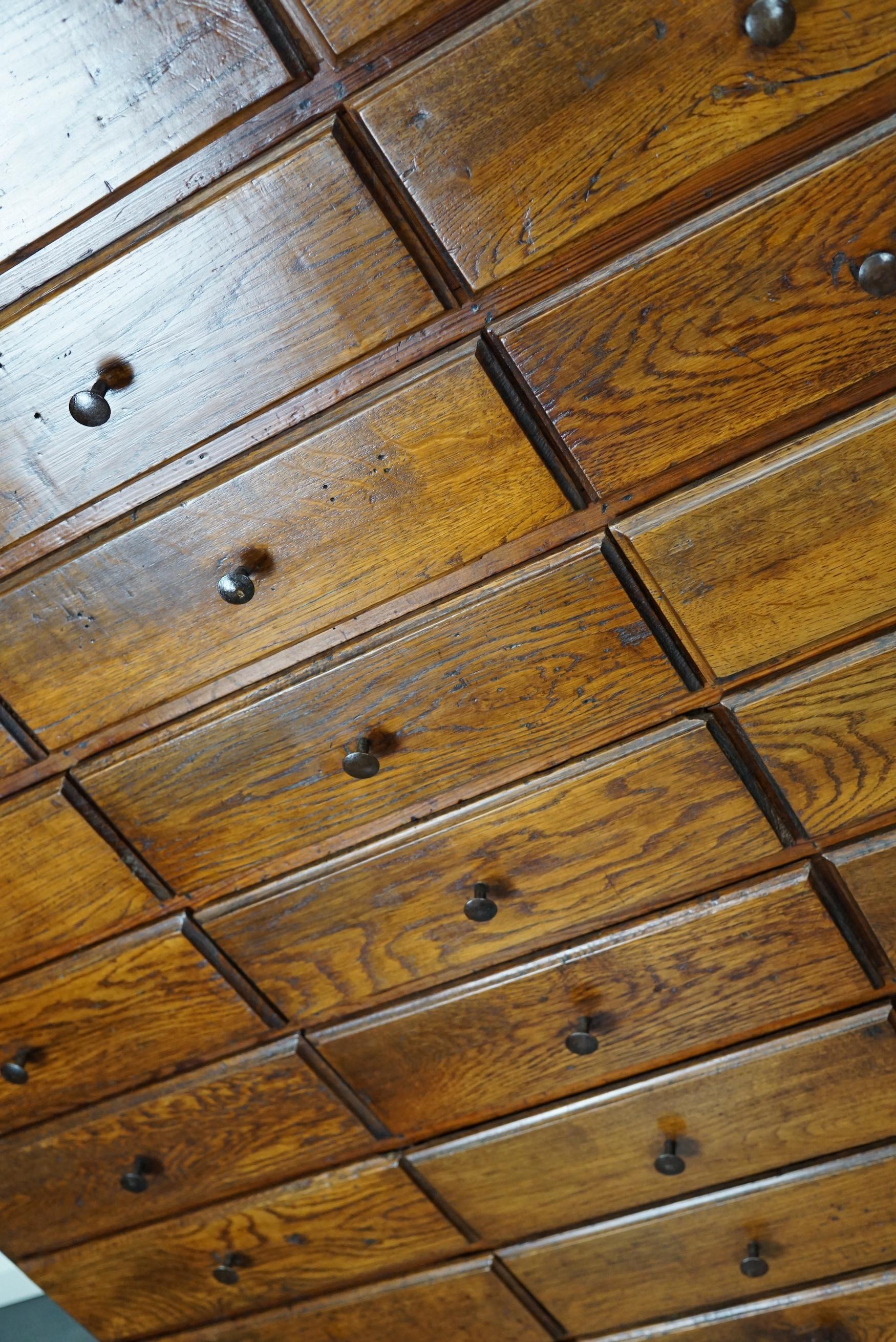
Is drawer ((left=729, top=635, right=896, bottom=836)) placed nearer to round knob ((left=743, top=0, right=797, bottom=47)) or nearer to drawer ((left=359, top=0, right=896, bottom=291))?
drawer ((left=359, top=0, right=896, bottom=291))

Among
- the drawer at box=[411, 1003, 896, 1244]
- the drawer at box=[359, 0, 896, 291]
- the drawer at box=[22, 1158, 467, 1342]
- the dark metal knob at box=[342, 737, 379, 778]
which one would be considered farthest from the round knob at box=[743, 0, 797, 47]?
the drawer at box=[22, 1158, 467, 1342]

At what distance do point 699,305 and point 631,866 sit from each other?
57 cm

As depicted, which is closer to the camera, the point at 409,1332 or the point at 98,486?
the point at 98,486

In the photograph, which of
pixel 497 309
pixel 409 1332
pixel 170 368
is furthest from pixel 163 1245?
pixel 497 309

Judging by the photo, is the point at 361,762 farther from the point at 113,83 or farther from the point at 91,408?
the point at 113,83

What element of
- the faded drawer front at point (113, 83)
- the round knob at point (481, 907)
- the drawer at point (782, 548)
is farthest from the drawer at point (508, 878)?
the faded drawer front at point (113, 83)

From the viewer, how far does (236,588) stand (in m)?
1.08

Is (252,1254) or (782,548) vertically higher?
(782,548)

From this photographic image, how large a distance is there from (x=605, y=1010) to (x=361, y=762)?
0.42 m

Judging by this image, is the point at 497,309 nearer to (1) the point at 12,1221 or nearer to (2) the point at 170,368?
(2) the point at 170,368

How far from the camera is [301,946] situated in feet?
4.28

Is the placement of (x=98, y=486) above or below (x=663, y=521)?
below

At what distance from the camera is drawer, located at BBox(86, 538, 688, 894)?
3.56 ft

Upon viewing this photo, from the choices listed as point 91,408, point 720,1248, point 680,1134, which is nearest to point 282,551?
point 91,408
